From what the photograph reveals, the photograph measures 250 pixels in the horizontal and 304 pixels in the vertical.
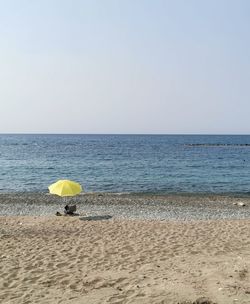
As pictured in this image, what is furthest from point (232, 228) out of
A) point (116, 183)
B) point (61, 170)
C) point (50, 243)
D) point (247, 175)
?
point (61, 170)

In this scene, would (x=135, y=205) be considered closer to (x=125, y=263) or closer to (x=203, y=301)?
(x=125, y=263)

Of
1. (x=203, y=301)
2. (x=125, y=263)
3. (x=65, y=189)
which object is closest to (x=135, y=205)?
(x=65, y=189)

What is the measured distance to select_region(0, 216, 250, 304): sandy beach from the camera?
271 inches

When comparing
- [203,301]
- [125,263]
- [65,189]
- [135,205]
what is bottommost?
[135,205]

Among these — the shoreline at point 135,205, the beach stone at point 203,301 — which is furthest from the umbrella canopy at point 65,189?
the beach stone at point 203,301

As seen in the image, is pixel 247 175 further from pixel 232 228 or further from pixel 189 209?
pixel 232 228

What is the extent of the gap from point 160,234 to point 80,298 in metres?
5.87

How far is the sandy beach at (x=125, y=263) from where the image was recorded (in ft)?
22.6

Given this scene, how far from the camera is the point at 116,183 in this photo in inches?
1260

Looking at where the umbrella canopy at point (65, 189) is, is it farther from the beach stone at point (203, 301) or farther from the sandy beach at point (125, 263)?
the beach stone at point (203, 301)

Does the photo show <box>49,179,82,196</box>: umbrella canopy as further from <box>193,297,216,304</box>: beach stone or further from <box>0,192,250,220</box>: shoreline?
<box>193,297,216,304</box>: beach stone

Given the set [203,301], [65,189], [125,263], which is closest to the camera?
[203,301]

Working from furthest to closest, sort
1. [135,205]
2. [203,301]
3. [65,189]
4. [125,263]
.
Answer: [135,205] < [65,189] < [125,263] < [203,301]

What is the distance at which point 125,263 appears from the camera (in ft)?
29.8
